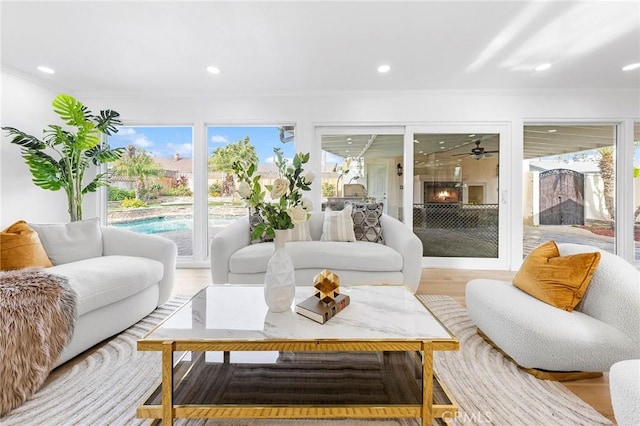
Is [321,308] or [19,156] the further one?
[19,156]

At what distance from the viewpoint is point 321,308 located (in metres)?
1.33

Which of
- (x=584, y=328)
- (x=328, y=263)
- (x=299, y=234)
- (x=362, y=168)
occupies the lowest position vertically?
(x=584, y=328)

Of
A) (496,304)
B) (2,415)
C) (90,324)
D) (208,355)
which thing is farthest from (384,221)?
(2,415)

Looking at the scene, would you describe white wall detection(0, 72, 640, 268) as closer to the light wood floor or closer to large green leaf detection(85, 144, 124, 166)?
large green leaf detection(85, 144, 124, 166)

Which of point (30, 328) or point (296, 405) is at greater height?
point (30, 328)

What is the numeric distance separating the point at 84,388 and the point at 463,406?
6.22 ft

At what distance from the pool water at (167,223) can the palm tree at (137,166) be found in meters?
0.53

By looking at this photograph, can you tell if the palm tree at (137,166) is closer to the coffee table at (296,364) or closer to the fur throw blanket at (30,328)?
the fur throw blanket at (30,328)

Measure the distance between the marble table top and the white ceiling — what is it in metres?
2.10

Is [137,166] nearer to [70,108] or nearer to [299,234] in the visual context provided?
[70,108]

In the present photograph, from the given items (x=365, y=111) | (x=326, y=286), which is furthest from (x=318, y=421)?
(x=365, y=111)

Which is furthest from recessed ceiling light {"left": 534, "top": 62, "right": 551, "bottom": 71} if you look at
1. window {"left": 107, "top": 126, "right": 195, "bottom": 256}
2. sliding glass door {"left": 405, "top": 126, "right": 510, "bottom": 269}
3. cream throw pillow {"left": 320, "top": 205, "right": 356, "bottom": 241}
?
window {"left": 107, "top": 126, "right": 195, "bottom": 256}

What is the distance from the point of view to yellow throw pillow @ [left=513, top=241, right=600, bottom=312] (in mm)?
1609

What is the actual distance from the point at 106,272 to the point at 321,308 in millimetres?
1563
